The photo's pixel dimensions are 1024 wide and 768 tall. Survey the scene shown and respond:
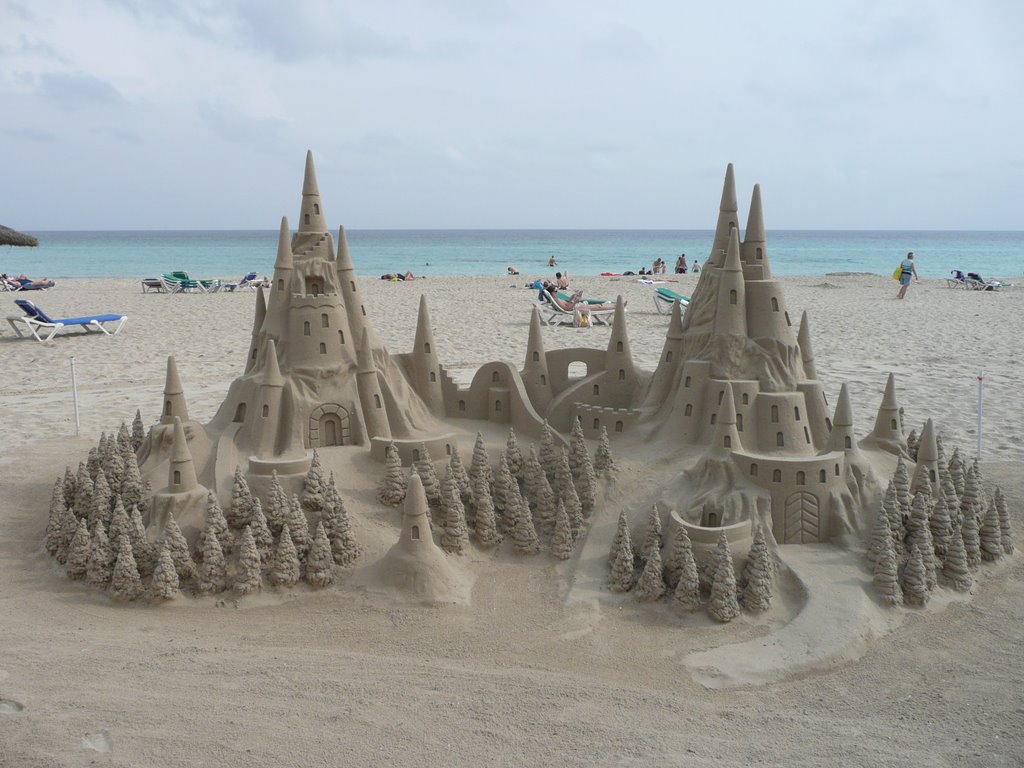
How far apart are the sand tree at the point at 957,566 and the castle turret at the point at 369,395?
6.86m

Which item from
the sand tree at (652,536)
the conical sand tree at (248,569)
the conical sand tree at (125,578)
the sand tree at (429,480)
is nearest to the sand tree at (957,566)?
the sand tree at (652,536)

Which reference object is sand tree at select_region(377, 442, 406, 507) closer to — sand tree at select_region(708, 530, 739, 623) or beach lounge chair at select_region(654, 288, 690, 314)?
sand tree at select_region(708, 530, 739, 623)

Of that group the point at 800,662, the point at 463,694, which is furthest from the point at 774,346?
the point at 463,694

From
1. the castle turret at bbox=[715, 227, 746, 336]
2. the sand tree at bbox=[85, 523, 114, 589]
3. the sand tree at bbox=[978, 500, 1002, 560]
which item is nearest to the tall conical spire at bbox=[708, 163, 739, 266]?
the castle turret at bbox=[715, 227, 746, 336]

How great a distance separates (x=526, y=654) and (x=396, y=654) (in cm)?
124

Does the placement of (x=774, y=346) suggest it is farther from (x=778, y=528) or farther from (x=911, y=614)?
(x=911, y=614)

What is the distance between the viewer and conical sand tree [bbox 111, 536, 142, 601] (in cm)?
892

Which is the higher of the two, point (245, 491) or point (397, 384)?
point (397, 384)

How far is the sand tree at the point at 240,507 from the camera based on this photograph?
9.77 meters

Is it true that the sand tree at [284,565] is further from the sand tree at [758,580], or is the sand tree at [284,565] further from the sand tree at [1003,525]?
the sand tree at [1003,525]

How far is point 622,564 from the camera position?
926 centimetres

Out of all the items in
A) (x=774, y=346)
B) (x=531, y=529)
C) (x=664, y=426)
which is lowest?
(x=531, y=529)

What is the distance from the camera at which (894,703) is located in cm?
736

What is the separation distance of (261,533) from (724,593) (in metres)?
5.02
